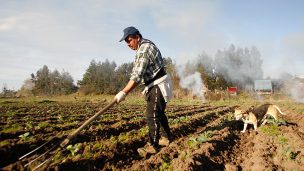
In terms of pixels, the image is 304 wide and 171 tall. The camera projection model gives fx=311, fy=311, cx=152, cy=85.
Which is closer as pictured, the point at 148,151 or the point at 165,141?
the point at 148,151

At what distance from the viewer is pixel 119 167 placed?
4.84 meters

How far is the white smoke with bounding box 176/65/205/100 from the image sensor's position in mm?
33625

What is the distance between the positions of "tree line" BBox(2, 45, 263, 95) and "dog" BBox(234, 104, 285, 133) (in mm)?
32865

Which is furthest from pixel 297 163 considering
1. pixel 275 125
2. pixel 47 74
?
pixel 47 74

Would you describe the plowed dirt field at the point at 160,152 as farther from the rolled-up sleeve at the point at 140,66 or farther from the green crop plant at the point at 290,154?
the rolled-up sleeve at the point at 140,66

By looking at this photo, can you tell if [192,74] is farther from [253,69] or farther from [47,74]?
[47,74]

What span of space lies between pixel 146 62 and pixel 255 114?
5.31 m

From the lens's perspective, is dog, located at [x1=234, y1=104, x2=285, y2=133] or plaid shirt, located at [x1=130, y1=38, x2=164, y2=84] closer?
plaid shirt, located at [x1=130, y1=38, x2=164, y2=84]

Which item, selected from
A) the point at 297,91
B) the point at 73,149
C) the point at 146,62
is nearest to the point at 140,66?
the point at 146,62

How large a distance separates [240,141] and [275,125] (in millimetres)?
2297

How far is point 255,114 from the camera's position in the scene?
30.4ft

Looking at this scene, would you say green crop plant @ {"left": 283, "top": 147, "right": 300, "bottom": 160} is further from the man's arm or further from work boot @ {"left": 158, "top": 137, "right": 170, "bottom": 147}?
the man's arm

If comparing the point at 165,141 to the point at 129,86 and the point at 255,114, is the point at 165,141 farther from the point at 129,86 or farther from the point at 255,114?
the point at 255,114

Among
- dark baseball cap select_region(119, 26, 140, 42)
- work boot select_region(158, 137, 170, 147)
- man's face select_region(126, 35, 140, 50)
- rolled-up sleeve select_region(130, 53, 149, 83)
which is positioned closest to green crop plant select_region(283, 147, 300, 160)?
work boot select_region(158, 137, 170, 147)
